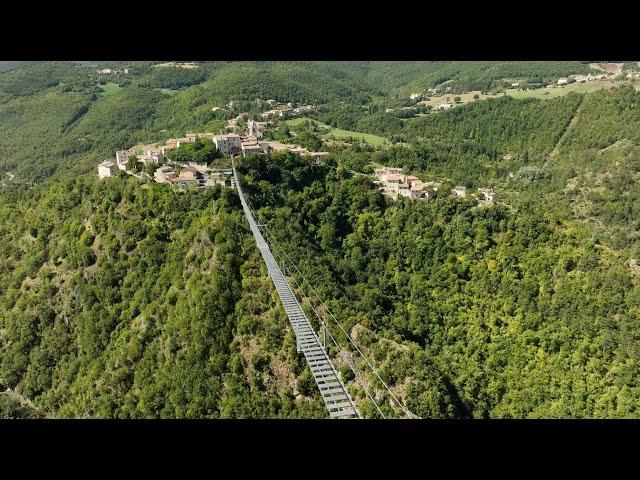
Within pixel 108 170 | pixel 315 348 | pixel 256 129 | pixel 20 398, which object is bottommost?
pixel 20 398

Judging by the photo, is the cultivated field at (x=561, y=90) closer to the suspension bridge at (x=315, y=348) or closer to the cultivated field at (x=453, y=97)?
the cultivated field at (x=453, y=97)

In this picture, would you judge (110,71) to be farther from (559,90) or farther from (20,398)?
(20,398)

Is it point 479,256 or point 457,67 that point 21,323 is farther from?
point 457,67

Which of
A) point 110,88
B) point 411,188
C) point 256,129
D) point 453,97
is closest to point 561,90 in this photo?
→ point 453,97

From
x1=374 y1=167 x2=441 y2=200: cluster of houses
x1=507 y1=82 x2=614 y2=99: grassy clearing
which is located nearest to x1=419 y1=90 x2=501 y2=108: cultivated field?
x1=507 y1=82 x2=614 y2=99: grassy clearing

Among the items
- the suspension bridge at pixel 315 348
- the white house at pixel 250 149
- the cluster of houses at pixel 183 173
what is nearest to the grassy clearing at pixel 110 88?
Answer: the cluster of houses at pixel 183 173
